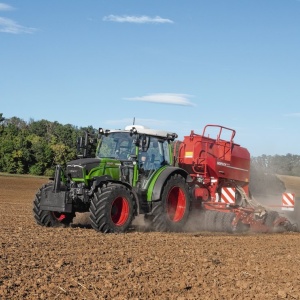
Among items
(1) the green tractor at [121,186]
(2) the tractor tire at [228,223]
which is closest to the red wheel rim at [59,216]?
(1) the green tractor at [121,186]

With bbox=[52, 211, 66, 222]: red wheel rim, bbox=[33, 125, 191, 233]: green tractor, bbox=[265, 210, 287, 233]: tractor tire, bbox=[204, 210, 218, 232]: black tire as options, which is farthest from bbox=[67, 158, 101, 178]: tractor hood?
bbox=[265, 210, 287, 233]: tractor tire

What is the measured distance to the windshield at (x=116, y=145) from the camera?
1188cm

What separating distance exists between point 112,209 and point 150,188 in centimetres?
115

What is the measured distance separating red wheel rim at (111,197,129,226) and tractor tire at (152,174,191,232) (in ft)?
2.68

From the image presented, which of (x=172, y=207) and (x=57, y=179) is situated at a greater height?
(x=57, y=179)

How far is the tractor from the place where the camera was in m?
11.1

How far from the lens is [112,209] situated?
1105cm

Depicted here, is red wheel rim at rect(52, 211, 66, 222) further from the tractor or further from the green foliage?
the green foliage

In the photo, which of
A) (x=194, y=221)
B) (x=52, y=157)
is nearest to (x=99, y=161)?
(x=194, y=221)

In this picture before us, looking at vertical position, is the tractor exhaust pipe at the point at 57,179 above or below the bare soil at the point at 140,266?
above

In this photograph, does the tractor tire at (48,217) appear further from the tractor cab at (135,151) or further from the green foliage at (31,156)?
the green foliage at (31,156)

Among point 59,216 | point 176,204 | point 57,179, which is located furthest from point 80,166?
point 176,204

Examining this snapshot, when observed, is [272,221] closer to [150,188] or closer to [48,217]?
[150,188]

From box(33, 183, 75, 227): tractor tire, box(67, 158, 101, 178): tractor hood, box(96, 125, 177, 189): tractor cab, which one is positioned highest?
box(96, 125, 177, 189): tractor cab
